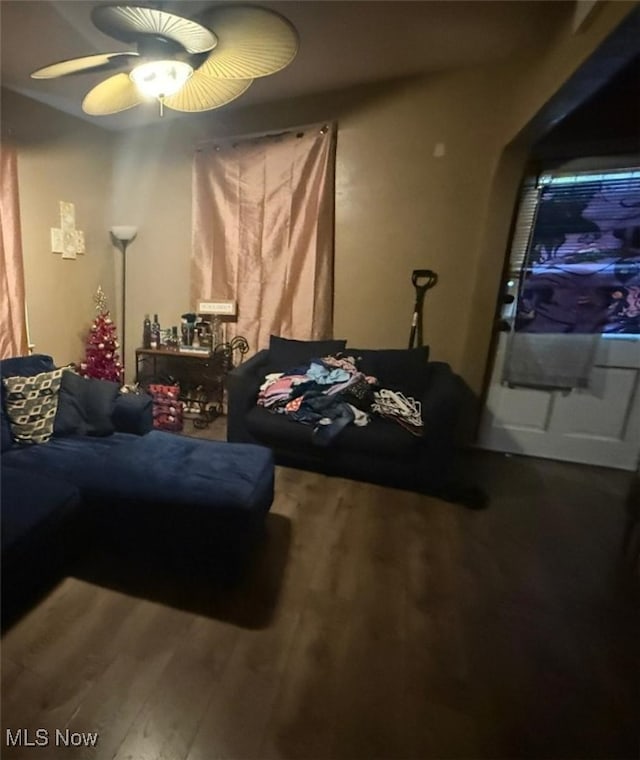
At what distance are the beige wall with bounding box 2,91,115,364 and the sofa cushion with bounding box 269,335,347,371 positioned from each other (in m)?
1.83

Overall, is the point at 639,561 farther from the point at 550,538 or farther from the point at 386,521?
the point at 386,521

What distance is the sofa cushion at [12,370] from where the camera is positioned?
199cm

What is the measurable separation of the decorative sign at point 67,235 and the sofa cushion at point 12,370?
132cm

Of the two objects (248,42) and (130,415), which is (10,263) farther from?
(248,42)

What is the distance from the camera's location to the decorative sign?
3141 mm

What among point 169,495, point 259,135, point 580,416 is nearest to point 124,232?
point 259,135

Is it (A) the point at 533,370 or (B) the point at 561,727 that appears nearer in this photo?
(B) the point at 561,727

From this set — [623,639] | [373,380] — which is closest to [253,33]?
[373,380]

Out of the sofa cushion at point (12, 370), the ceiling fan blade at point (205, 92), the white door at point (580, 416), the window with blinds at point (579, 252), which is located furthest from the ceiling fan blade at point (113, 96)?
the white door at point (580, 416)

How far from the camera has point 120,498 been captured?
5.29ft

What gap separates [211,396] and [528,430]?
8.81 feet

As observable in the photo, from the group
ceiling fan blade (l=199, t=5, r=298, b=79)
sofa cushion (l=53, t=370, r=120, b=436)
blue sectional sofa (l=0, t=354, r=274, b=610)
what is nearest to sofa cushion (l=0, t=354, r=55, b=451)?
blue sectional sofa (l=0, t=354, r=274, b=610)

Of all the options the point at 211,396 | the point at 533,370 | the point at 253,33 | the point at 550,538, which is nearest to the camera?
the point at 253,33

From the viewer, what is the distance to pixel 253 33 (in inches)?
53.0
